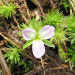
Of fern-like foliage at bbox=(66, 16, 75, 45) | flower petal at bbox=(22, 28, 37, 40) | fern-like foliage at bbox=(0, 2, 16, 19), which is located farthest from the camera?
fern-like foliage at bbox=(0, 2, 16, 19)

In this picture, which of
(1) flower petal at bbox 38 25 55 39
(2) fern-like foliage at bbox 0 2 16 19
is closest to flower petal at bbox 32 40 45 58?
(1) flower petal at bbox 38 25 55 39

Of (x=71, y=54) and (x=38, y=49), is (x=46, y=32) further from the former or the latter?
(x=71, y=54)

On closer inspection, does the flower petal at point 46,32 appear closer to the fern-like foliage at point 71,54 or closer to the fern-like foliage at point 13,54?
the fern-like foliage at point 71,54

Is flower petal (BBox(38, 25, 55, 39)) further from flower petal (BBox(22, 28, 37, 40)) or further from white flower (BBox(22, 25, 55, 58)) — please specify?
flower petal (BBox(22, 28, 37, 40))

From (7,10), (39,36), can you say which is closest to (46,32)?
(39,36)

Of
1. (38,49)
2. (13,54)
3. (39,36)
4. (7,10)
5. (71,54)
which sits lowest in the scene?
(71,54)

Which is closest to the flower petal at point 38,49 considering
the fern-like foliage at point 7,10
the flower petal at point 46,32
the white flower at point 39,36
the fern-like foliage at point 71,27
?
the white flower at point 39,36

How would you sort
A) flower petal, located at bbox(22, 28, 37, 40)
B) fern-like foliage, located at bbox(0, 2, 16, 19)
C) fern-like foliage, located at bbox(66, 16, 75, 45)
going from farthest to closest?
fern-like foliage, located at bbox(0, 2, 16, 19), fern-like foliage, located at bbox(66, 16, 75, 45), flower petal, located at bbox(22, 28, 37, 40)
